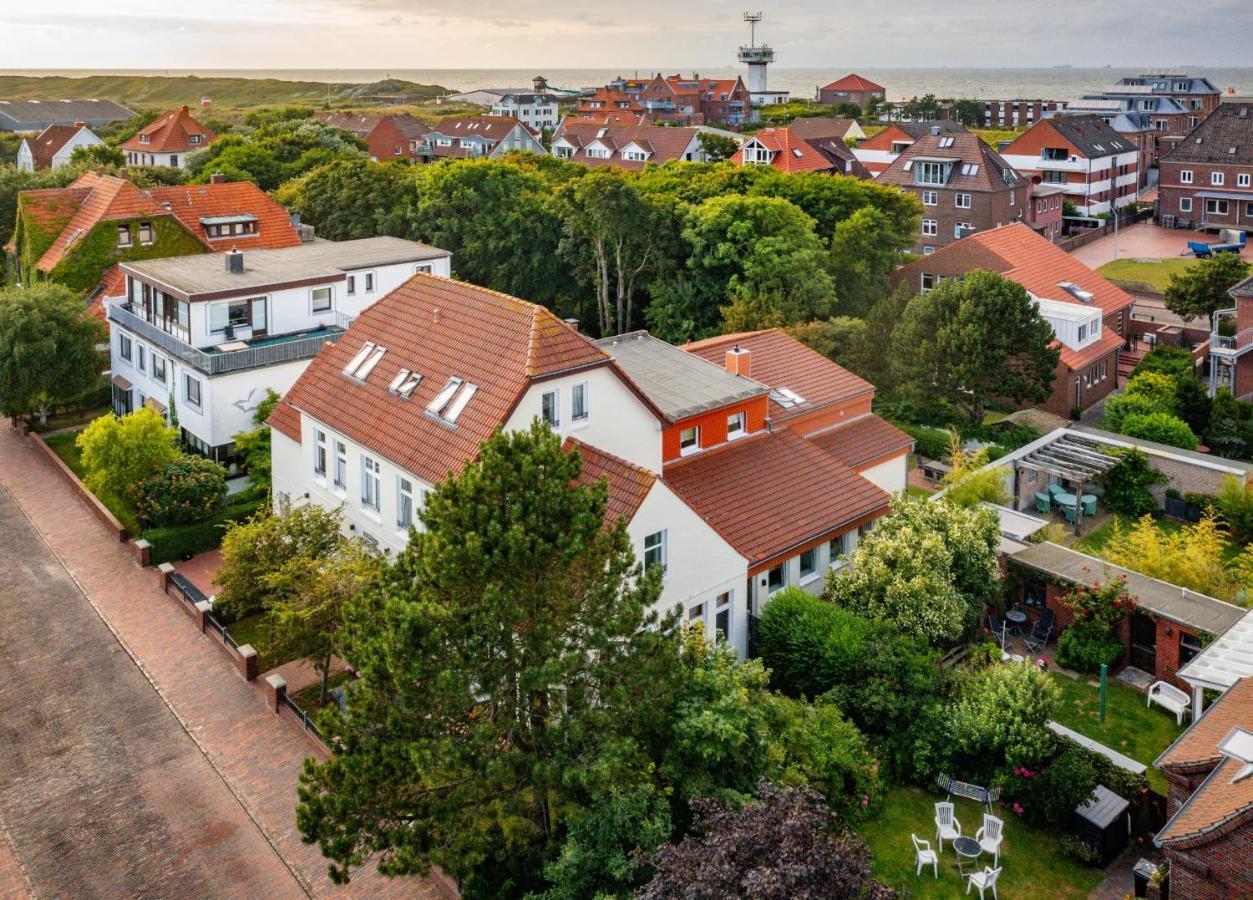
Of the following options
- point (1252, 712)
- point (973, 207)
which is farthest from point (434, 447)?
point (973, 207)

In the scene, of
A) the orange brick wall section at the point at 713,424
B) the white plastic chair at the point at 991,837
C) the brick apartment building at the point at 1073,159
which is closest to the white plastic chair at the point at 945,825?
the white plastic chair at the point at 991,837

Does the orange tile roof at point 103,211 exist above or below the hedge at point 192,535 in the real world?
above

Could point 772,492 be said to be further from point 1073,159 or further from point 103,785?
point 1073,159

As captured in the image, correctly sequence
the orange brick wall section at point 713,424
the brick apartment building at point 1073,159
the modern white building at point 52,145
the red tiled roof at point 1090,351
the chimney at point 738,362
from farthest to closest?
the modern white building at point 52,145, the brick apartment building at point 1073,159, the red tiled roof at point 1090,351, the chimney at point 738,362, the orange brick wall section at point 713,424

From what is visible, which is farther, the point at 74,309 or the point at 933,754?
the point at 74,309

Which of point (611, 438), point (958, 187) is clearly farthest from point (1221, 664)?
point (958, 187)

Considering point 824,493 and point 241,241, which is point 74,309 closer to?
point 241,241

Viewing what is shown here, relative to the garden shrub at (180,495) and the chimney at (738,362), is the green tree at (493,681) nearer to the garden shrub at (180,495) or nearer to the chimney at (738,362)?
the chimney at (738,362)
